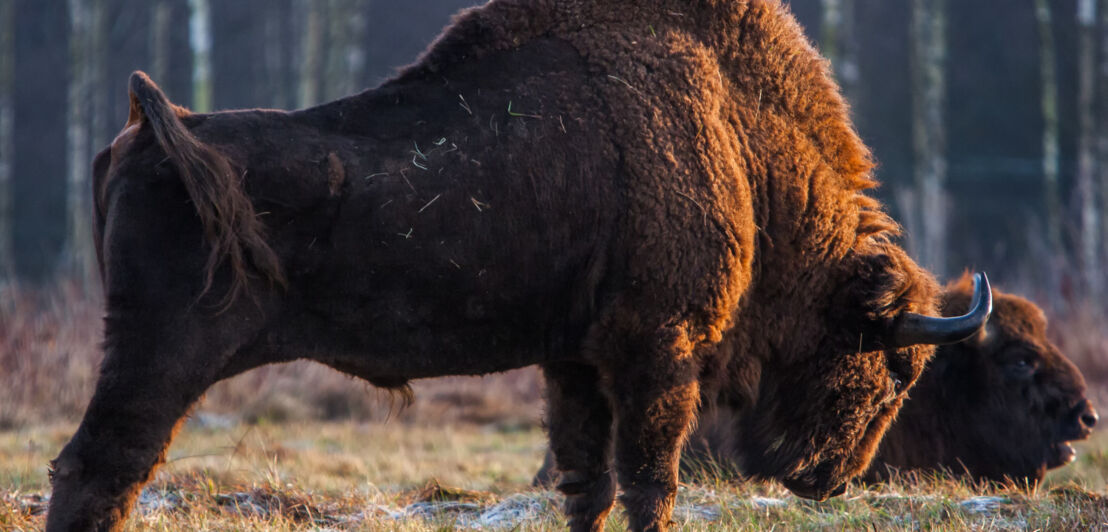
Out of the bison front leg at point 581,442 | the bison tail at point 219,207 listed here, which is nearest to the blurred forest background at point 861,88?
the bison front leg at point 581,442

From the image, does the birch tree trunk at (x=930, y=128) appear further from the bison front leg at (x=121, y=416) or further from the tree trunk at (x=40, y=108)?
the tree trunk at (x=40, y=108)

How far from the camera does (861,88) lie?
2541 cm

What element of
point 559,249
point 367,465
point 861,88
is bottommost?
point 367,465

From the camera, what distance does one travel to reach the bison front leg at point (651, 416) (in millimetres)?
3512

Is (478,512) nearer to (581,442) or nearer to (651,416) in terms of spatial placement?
(581,442)

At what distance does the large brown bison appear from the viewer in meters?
3.11

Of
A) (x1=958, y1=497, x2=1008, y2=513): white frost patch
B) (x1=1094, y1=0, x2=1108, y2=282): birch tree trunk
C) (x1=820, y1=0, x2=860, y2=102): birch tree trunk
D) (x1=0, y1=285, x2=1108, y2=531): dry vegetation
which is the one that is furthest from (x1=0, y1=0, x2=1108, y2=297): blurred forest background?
(x1=958, y1=497, x2=1008, y2=513): white frost patch

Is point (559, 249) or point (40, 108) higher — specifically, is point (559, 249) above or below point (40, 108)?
below

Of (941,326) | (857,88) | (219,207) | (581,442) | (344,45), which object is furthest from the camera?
(857,88)

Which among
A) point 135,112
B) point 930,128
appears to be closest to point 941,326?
point 135,112

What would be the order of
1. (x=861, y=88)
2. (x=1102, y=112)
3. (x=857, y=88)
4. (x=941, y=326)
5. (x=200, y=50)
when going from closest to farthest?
(x=941, y=326)
(x=200, y=50)
(x=1102, y=112)
(x=857, y=88)
(x=861, y=88)

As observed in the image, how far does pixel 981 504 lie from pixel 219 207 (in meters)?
3.32

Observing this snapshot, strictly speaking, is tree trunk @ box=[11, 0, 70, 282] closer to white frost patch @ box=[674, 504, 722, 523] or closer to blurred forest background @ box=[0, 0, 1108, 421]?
blurred forest background @ box=[0, 0, 1108, 421]

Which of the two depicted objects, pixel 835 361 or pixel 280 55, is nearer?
pixel 835 361
